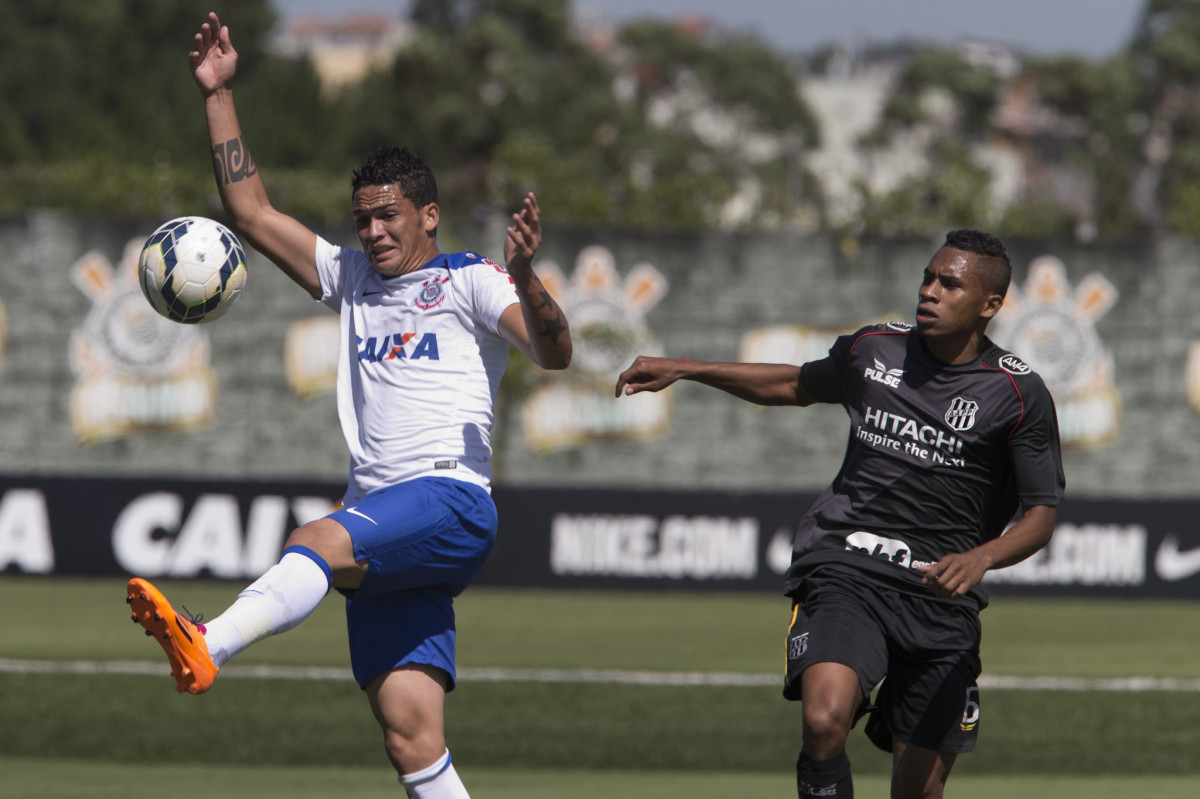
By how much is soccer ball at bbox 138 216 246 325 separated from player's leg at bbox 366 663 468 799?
5.68 feet

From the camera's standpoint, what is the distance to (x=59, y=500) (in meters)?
Answer: 18.4

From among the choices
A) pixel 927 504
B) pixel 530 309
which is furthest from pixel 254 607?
pixel 927 504

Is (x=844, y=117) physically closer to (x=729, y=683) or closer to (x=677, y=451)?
(x=677, y=451)

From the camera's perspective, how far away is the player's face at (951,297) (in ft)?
18.9

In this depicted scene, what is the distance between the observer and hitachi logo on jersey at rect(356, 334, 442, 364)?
5559mm

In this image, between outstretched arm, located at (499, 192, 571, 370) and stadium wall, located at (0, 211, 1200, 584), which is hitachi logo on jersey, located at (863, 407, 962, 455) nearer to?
outstretched arm, located at (499, 192, 571, 370)

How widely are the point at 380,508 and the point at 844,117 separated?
379ft

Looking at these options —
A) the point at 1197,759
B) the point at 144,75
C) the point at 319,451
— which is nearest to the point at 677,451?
the point at 319,451

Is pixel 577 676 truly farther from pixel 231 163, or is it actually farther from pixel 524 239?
pixel 524 239

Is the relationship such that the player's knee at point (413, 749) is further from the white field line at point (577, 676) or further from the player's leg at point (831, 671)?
the white field line at point (577, 676)

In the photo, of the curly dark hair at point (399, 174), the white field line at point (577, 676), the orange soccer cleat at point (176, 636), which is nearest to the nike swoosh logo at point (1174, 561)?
the white field line at point (577, 676)

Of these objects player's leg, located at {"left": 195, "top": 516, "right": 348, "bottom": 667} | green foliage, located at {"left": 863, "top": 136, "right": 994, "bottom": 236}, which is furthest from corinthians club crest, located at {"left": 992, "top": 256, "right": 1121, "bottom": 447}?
player's leg, located at {"left": 195, "top": 516, "right": 348, "bottom": 667}

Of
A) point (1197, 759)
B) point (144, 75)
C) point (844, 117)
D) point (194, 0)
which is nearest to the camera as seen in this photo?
point (1197, 759)

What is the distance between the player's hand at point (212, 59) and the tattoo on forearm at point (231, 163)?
251 mm
